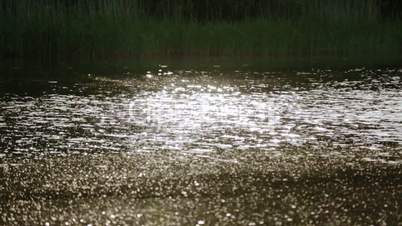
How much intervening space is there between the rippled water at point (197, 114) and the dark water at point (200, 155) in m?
0.02

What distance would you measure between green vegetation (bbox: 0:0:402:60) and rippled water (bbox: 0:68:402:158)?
4363 mm

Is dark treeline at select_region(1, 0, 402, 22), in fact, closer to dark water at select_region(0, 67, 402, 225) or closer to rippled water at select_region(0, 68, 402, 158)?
rippled water at select_region(0, 68, 402, 158)

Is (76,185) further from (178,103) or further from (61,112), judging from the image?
(178,103)

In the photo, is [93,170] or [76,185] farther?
[93,170]

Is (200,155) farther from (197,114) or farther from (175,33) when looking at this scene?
(175,33)

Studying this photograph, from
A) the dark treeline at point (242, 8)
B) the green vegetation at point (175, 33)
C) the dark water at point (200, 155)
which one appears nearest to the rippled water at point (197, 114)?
the dark water at point (200, 155)

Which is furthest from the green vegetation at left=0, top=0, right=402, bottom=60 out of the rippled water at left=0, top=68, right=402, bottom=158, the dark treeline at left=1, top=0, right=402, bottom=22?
the rippled water at left=0, top=68, right=402, bottom=158

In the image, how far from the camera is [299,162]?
204 inches

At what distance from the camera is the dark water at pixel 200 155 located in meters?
3.90

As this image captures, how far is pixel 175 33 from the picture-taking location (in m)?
17.0

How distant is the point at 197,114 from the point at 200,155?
90.2 inches

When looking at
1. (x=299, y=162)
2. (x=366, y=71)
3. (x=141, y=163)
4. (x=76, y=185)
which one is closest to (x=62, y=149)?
(x=141, y=163)

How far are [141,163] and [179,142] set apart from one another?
35.1 inches

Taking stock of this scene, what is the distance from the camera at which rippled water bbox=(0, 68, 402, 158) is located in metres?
5.95
